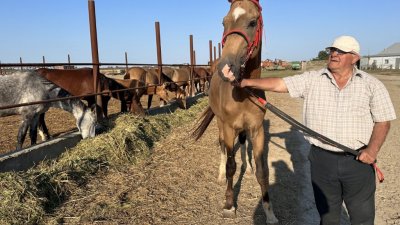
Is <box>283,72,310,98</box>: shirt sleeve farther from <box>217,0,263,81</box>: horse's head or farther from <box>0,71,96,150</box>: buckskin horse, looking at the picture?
<box>0,71,96,150</box>: buckskin horse

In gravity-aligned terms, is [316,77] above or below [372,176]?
above

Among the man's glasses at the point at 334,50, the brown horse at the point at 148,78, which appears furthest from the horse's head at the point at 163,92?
the man's glasses at the point at 334,50

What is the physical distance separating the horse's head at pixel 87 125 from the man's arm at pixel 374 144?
4.57 meters

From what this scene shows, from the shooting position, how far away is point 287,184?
411 cm

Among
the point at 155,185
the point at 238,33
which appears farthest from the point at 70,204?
the point at 238,33

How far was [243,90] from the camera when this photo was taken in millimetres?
3100

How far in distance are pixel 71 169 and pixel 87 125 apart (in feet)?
4.88

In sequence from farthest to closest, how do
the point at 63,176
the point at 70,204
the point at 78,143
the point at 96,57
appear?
the point at 96,57, the point at 78,143, the point at 63,176, the point at 70,204

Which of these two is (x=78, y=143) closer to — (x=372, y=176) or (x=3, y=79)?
(x=3, y=79)

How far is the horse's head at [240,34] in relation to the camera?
2.30 meters

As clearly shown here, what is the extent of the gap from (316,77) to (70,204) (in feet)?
9.35

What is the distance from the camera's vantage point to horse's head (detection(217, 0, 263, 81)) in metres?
2.30

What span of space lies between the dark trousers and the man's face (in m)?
0.59

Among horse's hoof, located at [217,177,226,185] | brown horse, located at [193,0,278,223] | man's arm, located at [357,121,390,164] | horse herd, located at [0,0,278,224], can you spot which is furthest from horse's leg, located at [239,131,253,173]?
man's arm, located at [357,121,390,164]
